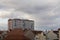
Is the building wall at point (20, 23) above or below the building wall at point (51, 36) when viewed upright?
above

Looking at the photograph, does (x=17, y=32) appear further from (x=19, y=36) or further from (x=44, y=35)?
(x=44, y=35)

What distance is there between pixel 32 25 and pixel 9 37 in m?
52.4

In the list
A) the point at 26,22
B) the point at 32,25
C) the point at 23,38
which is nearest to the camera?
the point at 23,38

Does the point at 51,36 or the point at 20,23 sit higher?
the point at 20,23

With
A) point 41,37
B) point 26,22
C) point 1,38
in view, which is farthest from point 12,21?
point 41,37

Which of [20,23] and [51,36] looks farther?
[20,23]

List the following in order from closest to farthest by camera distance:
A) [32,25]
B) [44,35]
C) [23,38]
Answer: [23,38], [44,35], [32,25]

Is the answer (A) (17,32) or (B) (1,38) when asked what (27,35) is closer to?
(A) (17,32)

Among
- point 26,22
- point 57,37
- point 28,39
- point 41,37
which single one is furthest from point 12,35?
point 26,22

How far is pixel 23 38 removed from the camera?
69.2 metres

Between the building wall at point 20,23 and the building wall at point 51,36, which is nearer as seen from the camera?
the building wall at point 51,36

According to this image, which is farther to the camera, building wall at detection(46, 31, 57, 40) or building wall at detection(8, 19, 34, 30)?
building wall at detection(8, 19, 34, 30)

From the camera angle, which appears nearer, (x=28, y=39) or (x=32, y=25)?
(x=28, y=39)

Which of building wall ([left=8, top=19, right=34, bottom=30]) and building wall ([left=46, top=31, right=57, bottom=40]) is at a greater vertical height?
building wall ([left=8, top=19, right=34, bottom=30])
